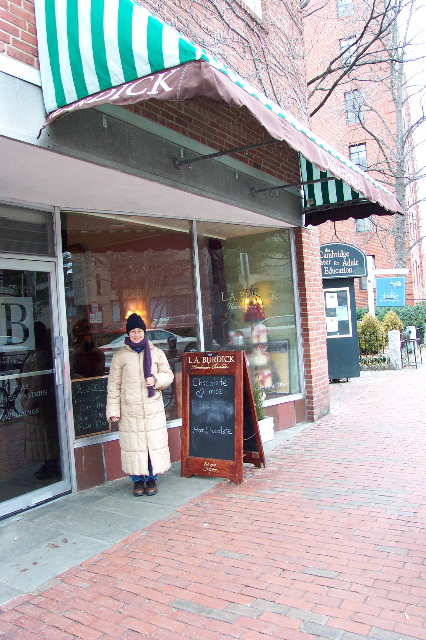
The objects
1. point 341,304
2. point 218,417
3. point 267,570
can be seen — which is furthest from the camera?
point 341,304

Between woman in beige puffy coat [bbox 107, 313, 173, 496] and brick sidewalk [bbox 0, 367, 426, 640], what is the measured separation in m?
0.55

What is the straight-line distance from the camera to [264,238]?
783 centimetres

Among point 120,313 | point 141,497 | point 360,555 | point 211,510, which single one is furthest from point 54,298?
point 360,555

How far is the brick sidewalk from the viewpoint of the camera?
2795 mm

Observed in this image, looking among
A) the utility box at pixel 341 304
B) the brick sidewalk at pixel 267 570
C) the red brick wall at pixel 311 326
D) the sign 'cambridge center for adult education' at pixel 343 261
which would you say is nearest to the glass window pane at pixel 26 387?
the brick sidewalk at pixel 267 570

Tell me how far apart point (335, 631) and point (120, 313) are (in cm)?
403

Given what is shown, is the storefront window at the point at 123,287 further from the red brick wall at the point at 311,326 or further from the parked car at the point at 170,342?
the red brick wall at the point at 311,326

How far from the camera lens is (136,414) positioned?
4.85 meters

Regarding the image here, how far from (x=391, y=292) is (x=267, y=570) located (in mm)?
14357

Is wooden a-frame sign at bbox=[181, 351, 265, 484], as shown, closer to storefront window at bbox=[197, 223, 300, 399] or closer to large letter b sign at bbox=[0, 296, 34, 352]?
storefront window at bbox=[197, 223, 300, 399]

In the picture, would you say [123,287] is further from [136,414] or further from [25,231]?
[136,414]

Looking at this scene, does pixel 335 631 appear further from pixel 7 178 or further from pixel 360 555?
pixel 7 178

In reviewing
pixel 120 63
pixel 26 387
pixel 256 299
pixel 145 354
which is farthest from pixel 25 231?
pixel 256 299

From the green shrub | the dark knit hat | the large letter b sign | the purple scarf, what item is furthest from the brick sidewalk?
the green shrub
